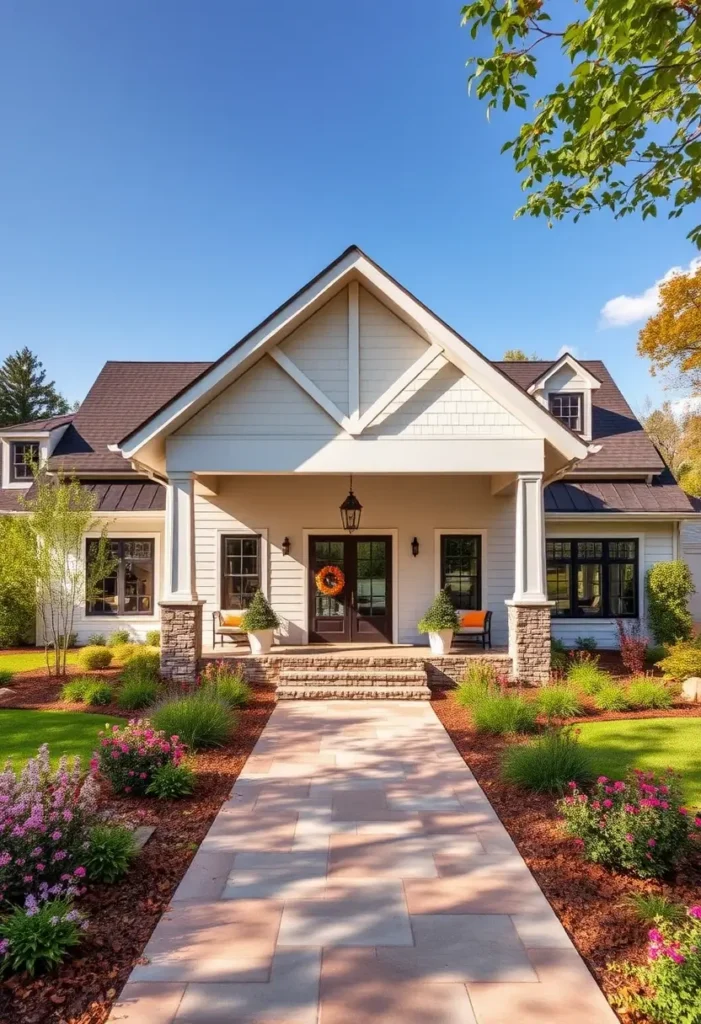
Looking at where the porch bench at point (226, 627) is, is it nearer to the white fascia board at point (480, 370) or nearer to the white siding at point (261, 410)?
the white siding at point (261, 410)

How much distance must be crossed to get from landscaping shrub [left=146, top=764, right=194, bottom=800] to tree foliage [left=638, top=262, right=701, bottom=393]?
22347 mm

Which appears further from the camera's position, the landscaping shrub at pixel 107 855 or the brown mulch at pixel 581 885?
the landscaping shrub at pixel 107 855

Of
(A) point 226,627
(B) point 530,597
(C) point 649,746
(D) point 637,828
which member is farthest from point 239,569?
(D) point 637,828

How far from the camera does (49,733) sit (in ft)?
22.9

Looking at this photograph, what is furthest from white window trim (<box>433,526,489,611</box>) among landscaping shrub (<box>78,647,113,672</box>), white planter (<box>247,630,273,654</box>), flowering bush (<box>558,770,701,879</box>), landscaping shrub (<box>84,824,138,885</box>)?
landscaping shrub (<box>84,824,138,885</box>)

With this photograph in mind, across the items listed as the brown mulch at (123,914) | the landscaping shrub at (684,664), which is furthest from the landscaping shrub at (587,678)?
the brown mulch at (123,914)

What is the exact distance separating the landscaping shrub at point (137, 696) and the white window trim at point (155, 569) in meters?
4.61

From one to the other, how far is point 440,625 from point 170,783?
239 inches

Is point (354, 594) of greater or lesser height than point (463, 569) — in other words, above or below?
below

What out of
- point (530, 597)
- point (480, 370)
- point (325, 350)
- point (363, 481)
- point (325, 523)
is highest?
point (325, 350)

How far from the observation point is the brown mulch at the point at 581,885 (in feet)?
10.2

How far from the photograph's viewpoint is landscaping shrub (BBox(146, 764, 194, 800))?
5.02 m

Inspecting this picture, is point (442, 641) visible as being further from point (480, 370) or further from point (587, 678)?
point (480, 370)

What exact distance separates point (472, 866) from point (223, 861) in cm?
172
